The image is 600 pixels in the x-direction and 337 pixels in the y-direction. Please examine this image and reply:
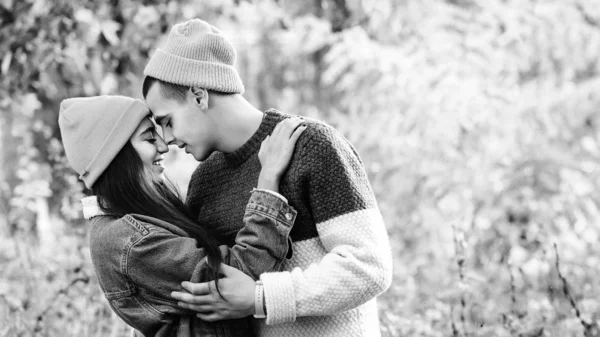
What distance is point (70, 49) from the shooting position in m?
4.45

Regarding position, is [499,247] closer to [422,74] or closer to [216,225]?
[422,74]

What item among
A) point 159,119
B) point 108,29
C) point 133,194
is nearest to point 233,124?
point 159,119

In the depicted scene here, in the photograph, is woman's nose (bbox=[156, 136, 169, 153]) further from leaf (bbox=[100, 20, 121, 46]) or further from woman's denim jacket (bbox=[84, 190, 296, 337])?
leaf (bbox=[100, 20, 121, 46])

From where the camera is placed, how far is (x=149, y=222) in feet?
7.22

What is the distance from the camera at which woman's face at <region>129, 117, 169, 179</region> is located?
2.33m

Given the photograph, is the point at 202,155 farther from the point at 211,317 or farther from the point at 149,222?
the point at 211,317

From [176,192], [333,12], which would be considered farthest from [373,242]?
[333,12]

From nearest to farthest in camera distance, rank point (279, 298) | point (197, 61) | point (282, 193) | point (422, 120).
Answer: point (279, 298)
point (282, 193)
point (197, 61)
point (422, 120)

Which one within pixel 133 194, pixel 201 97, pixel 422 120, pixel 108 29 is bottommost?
pixel 422 120

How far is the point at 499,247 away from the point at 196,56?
3.28 meters

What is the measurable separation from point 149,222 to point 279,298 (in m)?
0.45

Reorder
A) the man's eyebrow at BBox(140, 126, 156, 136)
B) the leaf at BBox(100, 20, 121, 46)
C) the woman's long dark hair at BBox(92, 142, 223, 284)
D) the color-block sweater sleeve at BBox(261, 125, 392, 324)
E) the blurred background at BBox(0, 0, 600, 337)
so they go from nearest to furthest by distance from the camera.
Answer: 1. the color-block sweater sleeve at BBox(261, 125, 392, 324)
2. the woman's long dark hair at BBox(92, 142, 223, 284)
3. the man's eyebrow at BBox(140, 126, 156, 136)
4. the leaf at BBox(100, 20, 121, 46)
5. the blurred background at BBox(0, 0, 600, 337)

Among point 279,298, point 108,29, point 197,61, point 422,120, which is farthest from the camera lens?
point 422,120

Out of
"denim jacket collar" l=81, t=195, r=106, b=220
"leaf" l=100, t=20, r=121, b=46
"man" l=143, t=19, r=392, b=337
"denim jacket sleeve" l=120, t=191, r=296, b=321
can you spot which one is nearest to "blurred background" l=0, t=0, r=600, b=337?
"leaf" l=100, t=20, r=121, b=46
